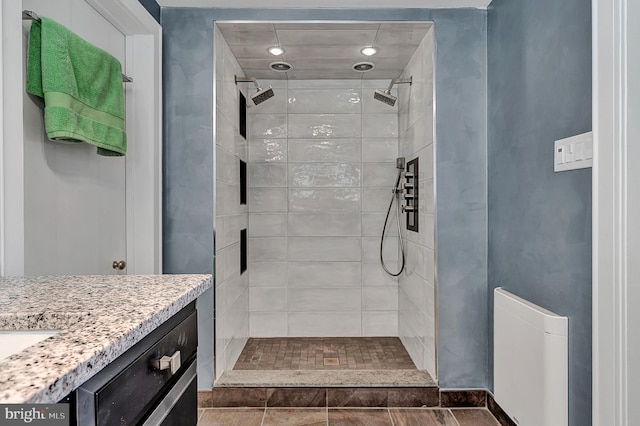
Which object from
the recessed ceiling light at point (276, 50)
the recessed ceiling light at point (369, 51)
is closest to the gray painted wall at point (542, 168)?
the recessed ceiling light at point (369, 51)

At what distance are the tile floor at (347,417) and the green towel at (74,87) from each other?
4.77 ft

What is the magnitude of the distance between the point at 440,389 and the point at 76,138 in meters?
2.16

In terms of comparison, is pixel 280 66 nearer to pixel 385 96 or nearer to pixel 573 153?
pixel 385 96

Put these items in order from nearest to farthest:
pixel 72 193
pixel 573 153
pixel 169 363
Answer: pixel 169 363, pixel 573 153, pixel 72 193

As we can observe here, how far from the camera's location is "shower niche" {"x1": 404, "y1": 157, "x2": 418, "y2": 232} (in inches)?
117

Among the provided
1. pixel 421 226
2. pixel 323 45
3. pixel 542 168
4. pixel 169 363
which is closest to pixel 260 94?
pixel 323 45

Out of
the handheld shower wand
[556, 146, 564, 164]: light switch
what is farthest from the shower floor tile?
[556, 146, 564, 164]: light switch

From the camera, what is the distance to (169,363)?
98 centimetres

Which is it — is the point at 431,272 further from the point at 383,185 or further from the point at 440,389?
the point at 383,185

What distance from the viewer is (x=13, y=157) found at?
4.57ft

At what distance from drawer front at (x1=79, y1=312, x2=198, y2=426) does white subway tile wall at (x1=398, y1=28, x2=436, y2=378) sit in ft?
5.73

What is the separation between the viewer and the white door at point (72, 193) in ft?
5.21
